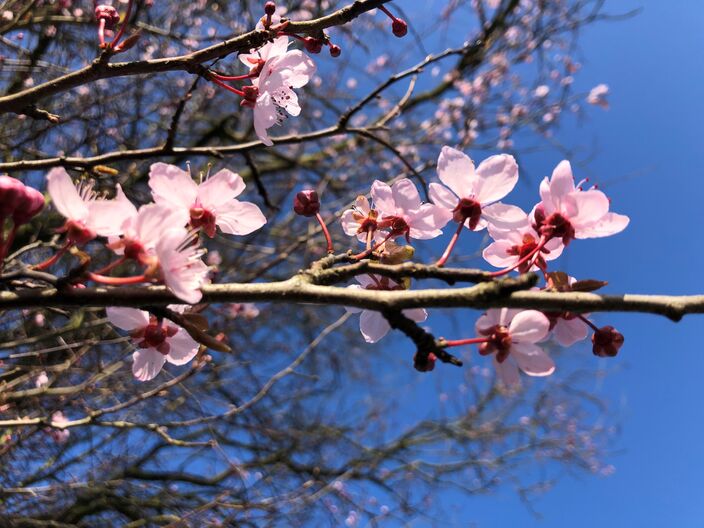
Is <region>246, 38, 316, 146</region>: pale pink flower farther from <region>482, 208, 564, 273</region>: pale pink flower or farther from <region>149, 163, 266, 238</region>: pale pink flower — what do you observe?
<region>482, 208, 564, 273</region>: pale pink flower

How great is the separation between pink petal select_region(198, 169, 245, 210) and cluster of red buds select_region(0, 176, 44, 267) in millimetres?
287

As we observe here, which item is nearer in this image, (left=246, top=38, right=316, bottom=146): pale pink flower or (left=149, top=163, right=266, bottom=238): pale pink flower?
(left=149, top=163, right=266, bottom=238): pale pink flower

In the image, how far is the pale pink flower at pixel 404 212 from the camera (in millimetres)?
1131

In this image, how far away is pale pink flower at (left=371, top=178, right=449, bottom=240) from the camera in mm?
1131

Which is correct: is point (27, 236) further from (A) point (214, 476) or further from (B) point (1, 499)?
(A) point (214, 476)

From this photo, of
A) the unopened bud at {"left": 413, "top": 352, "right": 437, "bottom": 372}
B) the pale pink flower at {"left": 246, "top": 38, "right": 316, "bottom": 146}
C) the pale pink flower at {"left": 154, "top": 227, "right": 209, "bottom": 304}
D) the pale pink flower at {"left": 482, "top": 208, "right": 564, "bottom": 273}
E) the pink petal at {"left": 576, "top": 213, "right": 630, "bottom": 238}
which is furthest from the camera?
the pale pink flower at {"left": 246, "top": 38, "right": 316, "bottom": 146}

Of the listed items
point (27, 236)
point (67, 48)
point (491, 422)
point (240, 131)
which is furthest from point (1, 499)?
point (491, 422)

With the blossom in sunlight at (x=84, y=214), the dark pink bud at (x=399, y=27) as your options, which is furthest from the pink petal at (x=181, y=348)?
the dark pink bud at (x=399, y=27)

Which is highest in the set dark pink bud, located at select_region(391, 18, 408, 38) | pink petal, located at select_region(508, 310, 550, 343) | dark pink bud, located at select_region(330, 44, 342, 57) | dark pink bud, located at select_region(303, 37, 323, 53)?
dark pink bud, located at select_region(391, 18, 408, 38)

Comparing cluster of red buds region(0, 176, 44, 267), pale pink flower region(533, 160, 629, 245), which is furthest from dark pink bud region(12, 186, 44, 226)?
pale pink flower region(533, 160, 629, 245)

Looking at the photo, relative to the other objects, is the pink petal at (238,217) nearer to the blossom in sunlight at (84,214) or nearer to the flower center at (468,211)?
the blossom in sunlight at (84,214)

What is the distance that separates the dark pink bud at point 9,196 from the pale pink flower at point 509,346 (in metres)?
0.75

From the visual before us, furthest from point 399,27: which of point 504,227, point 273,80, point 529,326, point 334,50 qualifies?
point 529,326

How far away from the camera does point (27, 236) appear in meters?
3.72
